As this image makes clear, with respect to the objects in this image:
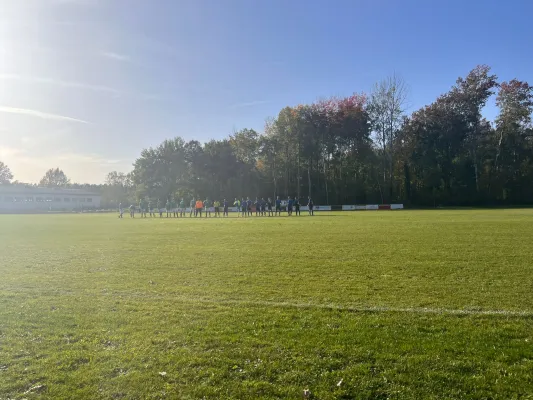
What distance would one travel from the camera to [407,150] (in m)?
66.2

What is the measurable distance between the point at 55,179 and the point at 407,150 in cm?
14075

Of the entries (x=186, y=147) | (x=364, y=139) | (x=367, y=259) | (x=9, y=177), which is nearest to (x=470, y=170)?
(x=364, y=139)

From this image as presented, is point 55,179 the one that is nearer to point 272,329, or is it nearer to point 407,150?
point 407,150

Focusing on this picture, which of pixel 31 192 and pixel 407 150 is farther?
pixel 31 192

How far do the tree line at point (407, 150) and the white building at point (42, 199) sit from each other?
156 feet

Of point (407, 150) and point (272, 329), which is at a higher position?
point (407, 150)

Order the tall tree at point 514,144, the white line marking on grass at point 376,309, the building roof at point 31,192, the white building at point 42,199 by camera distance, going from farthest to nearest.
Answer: the building roof at point 31,192, the white building at point 42,199, the tall tree at point 514,144, the white line marking on grass at point 376,309

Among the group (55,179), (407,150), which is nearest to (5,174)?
(55,179)

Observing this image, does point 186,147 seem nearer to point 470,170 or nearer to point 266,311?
point 470,170

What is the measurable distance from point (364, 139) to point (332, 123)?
5.99m

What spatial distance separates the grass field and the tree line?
57.8 m

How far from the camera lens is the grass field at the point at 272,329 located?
4.03 m

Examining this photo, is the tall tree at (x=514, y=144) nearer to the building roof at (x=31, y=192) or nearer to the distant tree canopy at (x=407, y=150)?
the distant tree canopy at (x=407, y=150)

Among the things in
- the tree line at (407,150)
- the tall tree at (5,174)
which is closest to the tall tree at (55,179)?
Result: the tall tree at (5,174)
